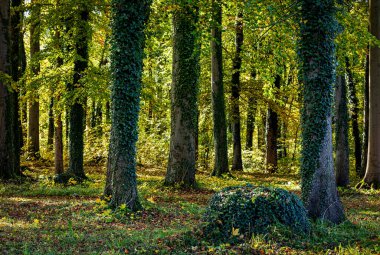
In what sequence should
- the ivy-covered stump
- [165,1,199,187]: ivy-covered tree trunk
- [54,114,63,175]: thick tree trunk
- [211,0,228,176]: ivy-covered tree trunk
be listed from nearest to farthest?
the ivy-covered stump
[165,1,199,187]: ivy-covered tree trunk
[54,114,63,175]: thick tree trunk
[211,0,228,176]: ivy-covered tree trunk

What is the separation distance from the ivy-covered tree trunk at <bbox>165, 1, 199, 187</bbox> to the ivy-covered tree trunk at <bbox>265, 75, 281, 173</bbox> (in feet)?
29.3

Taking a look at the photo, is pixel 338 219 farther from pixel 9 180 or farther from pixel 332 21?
pixel 9 180

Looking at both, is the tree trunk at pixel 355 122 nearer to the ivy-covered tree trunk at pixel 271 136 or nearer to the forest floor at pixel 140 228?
the ivy-covered tree trunk at pixel 271 136

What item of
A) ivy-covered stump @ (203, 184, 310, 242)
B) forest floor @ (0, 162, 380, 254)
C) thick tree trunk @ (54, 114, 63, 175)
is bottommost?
forest floor @ (0, 162, 380, 254)

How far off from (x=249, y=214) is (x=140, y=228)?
2.44m

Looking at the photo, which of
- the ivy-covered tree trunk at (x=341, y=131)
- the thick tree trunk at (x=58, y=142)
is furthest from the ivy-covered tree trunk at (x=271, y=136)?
the thick tree trunk at (x=58, y=142)

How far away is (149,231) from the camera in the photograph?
7.57 meters

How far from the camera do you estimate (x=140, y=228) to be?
8.05m

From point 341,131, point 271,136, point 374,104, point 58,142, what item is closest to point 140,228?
point 58,142

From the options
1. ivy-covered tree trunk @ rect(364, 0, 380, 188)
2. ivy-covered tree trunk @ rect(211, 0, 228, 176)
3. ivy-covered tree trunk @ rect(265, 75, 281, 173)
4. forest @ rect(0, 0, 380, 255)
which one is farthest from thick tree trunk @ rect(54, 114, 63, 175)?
ivy-covered tree trunk @ rect(364, 0, 380, 188)

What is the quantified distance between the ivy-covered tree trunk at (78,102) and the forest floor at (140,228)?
178 centimetres

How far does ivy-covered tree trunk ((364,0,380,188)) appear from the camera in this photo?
48.1ft

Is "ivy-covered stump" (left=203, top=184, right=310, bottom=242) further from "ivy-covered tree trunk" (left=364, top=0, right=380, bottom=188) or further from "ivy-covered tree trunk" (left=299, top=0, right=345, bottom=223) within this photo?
"ivy-covered tree trunk" (left=364, top=0, right=380, bottom=188)

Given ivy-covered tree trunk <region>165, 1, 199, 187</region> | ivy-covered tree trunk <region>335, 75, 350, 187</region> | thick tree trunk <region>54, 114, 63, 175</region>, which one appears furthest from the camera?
thick tree trunk <region>54, 114, 63, 175</region>
